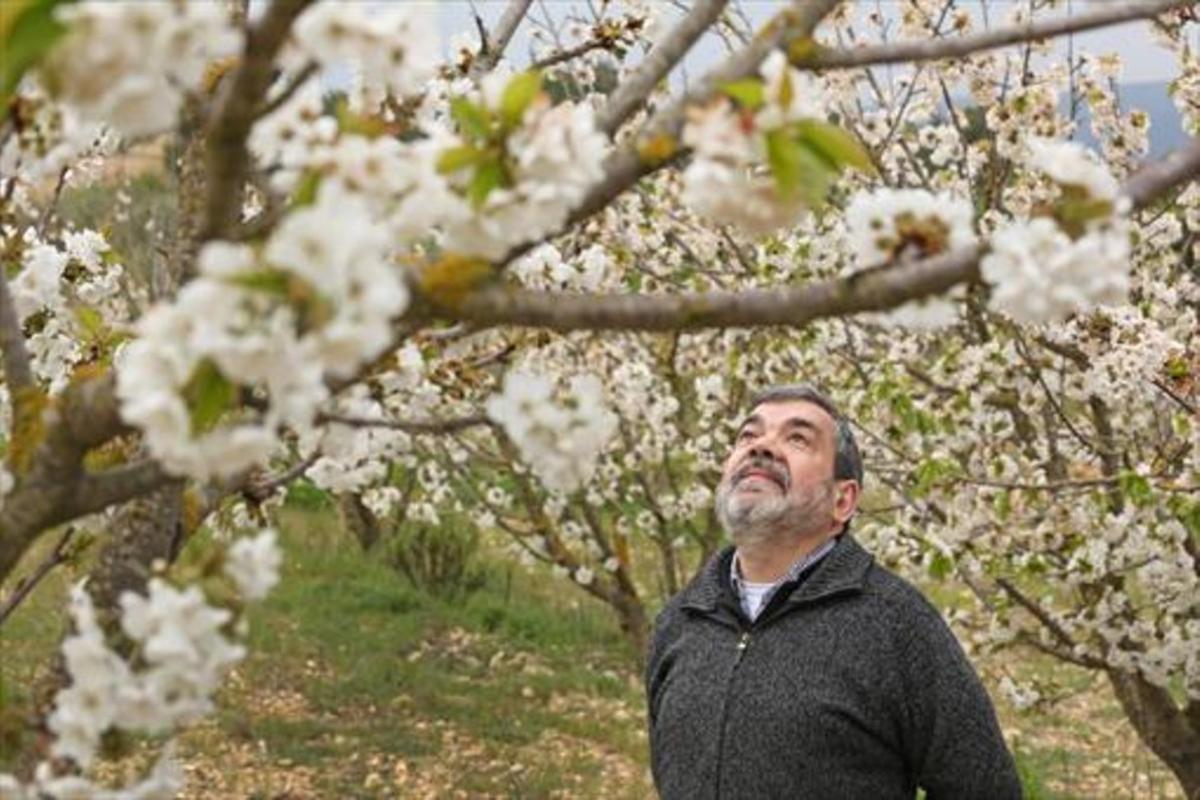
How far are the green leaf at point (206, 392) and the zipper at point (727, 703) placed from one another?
2002mm

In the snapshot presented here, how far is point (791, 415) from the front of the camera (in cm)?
328

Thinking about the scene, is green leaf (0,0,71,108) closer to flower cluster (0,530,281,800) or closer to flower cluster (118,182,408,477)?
flower cluster (118,182,408,477)

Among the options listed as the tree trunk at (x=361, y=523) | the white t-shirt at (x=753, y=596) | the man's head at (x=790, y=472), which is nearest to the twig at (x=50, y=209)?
the man's head at (x=790, y=472)

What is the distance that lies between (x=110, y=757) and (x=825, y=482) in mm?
2034

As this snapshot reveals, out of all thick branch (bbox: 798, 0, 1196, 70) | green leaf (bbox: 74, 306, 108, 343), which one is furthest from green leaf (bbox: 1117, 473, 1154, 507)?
green leaf (bbox: 74, 306, 108, 343)

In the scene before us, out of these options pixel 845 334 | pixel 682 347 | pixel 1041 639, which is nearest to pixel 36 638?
pixel 682 347

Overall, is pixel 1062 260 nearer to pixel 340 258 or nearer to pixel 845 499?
pixel 340 258

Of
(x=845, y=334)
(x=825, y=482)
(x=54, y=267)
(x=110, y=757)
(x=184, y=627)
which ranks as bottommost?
(x=110, y=757)

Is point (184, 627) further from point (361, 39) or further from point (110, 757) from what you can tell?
point (361, 39)

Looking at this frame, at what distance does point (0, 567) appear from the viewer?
4.93ft

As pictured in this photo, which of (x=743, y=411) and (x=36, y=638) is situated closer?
(x=743, y=411)

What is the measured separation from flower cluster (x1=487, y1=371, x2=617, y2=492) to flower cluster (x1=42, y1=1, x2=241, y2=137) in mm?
381

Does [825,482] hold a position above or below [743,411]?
below

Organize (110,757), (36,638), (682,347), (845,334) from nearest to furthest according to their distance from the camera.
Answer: (110,757) < (845,334) < (682,347) < (36,638)
